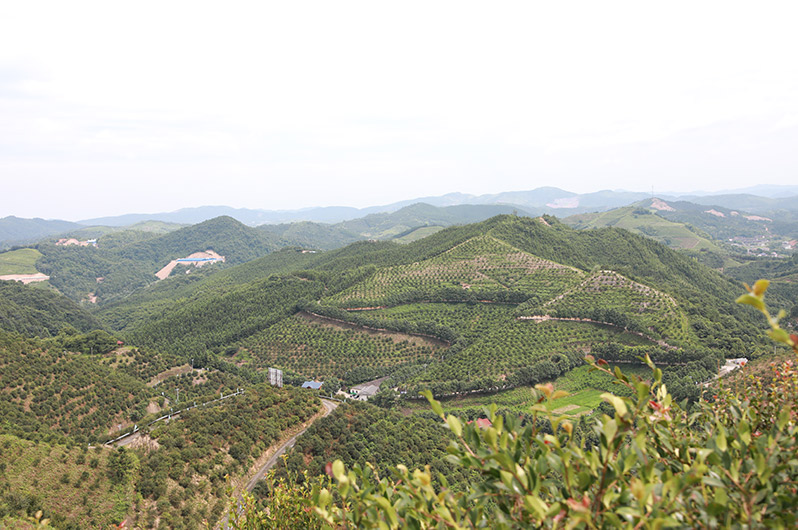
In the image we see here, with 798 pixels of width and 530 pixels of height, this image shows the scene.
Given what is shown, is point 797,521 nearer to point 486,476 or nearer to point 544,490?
point 544,490

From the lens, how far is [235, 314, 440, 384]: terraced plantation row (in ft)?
211

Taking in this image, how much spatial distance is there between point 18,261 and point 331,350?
643 feet

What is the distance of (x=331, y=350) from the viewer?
2697 inches

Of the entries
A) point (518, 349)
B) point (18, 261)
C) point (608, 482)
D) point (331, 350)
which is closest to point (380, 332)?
point (331, 350)

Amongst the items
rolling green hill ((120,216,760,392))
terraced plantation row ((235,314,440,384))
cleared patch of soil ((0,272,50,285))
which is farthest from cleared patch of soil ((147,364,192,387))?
cleared patch of soil ((0,272,50,285))

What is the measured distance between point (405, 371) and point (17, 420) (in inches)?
1664

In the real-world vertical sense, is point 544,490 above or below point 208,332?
above

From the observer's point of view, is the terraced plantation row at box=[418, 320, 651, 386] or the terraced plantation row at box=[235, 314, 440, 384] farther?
the terraced plantation row at box=[235, 314, 440, 384]

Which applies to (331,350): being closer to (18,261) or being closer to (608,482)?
(608,482)

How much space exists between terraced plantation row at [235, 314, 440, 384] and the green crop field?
16319 centimetres

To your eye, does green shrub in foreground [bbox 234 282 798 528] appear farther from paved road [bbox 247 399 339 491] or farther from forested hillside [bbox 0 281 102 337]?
forested hillside [bbox 0 281 102 337]

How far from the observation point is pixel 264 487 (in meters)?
25.3

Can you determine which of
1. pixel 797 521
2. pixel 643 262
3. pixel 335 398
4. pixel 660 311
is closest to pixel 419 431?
pixel 335 398

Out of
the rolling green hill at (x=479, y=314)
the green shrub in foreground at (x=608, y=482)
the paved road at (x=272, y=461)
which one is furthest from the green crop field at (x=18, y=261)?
the green shrub in foreground at (x=608, y=482)
